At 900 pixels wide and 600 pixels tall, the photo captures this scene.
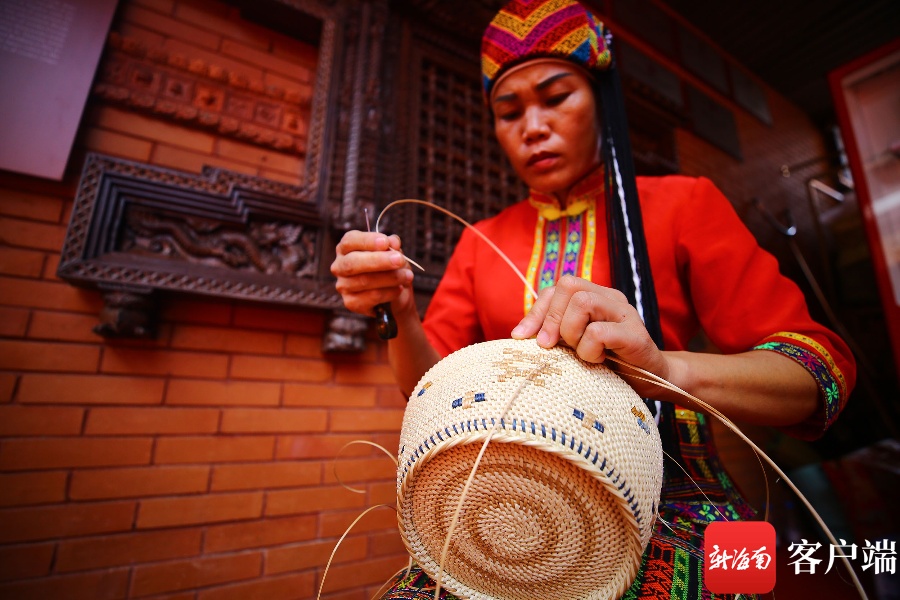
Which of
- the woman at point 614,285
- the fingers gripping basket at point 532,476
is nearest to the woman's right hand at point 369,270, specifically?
the woman at point 614,285

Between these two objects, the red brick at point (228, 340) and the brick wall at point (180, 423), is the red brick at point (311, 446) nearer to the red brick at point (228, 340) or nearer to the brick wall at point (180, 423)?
the brick wall at point (180, 423)

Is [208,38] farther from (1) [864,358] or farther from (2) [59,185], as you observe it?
(1) [864,358]

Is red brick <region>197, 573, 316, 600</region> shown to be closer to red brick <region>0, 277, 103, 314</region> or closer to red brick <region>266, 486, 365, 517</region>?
red brick <region>266, 486, 365, 517</region>

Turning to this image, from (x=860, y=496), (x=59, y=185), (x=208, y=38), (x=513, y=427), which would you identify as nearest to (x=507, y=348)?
(x=513, y=427)

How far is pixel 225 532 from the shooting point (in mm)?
1279

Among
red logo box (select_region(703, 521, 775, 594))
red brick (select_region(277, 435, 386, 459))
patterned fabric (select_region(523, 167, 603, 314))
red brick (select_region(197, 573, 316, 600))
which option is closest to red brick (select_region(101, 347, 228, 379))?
red brick (select_region(277, 435, 386, 459))

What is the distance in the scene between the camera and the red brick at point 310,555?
133cm

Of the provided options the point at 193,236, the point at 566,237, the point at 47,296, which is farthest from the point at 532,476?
the point at 47,296

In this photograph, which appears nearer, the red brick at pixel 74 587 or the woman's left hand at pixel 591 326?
A: the woman's left hand at pixel 591 326

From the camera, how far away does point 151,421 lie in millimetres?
1253

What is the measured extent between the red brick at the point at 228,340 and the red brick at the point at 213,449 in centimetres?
29

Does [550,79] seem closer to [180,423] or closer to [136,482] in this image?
[180,423]

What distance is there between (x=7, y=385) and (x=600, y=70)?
5.68 ft

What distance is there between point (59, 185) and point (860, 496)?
13.5 ft
